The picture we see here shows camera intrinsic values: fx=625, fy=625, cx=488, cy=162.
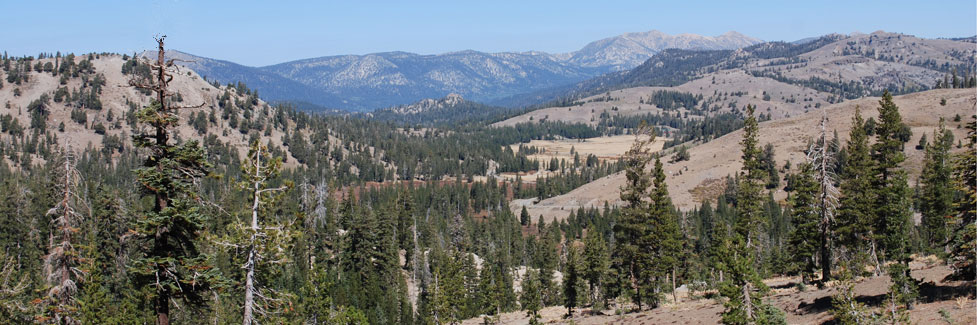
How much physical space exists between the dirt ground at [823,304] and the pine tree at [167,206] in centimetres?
2880

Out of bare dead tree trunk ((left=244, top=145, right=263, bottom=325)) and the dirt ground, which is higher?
bare dead tree trunk ((left=244, top=145, right=263, bottom=325))

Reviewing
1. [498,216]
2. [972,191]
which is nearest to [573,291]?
[972,191]

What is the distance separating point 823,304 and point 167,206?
39035mm

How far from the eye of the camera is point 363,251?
95438mm

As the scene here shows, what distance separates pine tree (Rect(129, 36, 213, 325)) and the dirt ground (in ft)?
94.5

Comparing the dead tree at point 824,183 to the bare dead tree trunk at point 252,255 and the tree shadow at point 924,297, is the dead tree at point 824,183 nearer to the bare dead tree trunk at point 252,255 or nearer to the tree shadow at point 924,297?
the tree shadow at point 924,297

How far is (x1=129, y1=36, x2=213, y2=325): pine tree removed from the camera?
19.8m

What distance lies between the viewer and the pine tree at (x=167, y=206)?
19766 mm

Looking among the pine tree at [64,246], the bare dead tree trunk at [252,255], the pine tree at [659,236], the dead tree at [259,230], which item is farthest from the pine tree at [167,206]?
the pine tree at [659,236]

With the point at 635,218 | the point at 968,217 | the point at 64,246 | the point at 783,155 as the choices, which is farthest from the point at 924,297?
the point at 783,155

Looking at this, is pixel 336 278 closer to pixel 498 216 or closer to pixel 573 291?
pixel 573 291

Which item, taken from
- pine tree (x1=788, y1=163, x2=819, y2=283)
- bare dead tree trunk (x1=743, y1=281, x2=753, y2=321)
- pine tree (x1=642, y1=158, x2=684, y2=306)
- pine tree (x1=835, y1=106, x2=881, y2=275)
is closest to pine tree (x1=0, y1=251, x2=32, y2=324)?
bare dead tree trunk (x1=743, y1=281, x2=753, y2=321)

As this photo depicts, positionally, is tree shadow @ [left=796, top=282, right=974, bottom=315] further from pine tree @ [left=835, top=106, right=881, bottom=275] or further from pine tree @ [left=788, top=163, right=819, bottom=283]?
pine tree @ [left=788, top=163, right=819, bottom=283]

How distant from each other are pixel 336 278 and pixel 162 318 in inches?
2890
